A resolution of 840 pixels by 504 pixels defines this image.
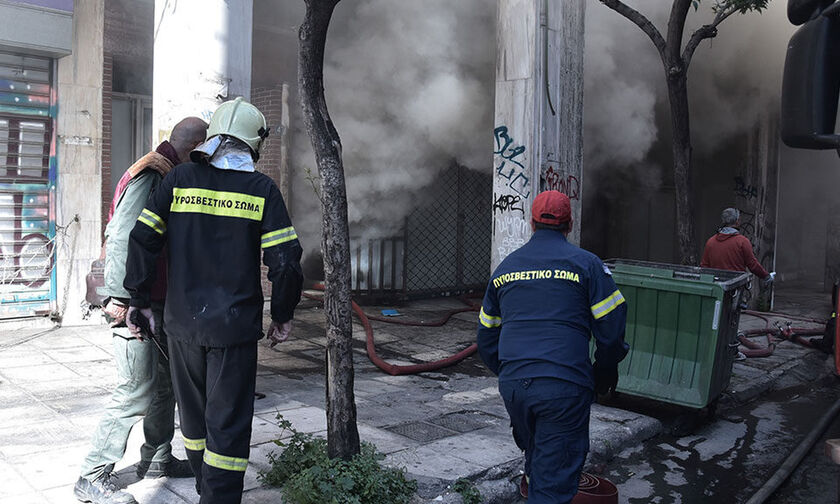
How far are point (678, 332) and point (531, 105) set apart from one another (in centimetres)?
307

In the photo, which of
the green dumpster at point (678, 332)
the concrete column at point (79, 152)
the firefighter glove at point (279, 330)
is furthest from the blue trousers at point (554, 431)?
the concrete column at point (79, 152)

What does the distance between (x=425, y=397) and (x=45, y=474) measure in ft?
9.92

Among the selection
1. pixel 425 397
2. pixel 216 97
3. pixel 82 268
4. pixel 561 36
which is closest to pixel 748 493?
pixel 425 397

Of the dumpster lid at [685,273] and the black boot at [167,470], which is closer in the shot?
the black boot at [167,470]

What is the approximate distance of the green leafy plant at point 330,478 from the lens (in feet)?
11.4

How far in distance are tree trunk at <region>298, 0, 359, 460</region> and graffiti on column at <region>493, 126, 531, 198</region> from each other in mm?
4208

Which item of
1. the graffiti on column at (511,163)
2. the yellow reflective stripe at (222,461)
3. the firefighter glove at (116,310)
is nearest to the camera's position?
the yellow reflective stripe at (222,461)

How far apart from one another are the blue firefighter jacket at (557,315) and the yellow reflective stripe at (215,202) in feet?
3.96

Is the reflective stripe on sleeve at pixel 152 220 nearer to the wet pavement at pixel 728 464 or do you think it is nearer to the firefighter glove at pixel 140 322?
the firefighter glove at pixel 140 322

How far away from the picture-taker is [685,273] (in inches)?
233

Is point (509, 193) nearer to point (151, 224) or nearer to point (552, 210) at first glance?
point (552, 210)

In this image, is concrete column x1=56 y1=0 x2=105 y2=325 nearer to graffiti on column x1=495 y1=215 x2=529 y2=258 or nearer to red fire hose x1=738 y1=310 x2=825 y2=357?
graffiti on column x1=495 y1=215 x2=529 y2=258

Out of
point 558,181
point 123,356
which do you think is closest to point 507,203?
point 558,181

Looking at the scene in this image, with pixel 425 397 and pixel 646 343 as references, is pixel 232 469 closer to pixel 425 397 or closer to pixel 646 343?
pixel 425 397
